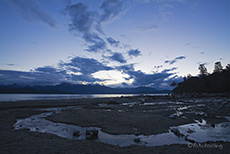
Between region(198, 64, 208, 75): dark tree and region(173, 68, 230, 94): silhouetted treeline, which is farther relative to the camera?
region(198, 64, 208, 75): dark tree

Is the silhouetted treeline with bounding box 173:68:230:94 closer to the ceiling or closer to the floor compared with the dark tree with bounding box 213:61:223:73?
closer to the floor

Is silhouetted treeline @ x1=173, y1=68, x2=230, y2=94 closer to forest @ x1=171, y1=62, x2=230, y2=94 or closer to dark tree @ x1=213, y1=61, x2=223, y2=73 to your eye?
forest @ x1=171, y1=62, x2=230, y2=94

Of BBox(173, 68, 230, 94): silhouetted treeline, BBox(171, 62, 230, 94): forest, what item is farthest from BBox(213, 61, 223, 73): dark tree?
BBox(173, 68, 230, 94): silhouetted treeline

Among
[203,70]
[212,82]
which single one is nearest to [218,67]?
[203,70]

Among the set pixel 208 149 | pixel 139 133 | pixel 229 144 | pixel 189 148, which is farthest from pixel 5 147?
pixel 229 144

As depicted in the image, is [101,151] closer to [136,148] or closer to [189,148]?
[136,148]

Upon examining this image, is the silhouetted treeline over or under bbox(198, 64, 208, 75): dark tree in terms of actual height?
under

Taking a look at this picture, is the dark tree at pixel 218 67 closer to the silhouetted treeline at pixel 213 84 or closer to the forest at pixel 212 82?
the forest at pixel 212 82

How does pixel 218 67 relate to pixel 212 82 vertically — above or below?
above

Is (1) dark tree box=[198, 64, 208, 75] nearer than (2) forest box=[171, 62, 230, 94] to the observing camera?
No

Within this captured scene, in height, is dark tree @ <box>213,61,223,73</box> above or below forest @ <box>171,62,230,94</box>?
above

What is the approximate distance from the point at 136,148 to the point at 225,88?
110 metres

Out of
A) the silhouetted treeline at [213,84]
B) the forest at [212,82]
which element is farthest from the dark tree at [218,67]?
the silhouetted treeline at [213,84]

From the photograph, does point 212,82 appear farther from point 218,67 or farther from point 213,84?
point 218,67
